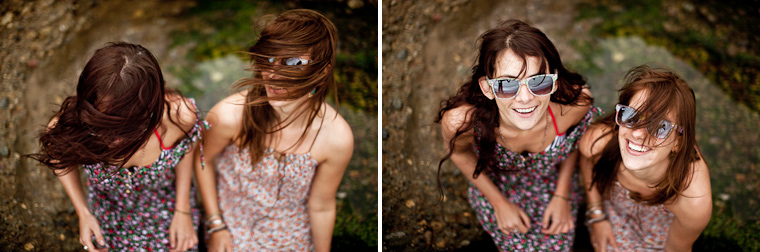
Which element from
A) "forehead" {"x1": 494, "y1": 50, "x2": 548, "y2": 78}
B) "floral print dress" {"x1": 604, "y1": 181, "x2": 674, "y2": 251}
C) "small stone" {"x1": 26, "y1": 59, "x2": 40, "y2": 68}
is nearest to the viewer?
"forehead" {"x1": 494, "y1": 50, "x2": 548, "y2": 78}

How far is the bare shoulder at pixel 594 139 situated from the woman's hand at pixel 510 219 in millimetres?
547

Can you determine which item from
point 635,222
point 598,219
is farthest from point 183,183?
point 635,222

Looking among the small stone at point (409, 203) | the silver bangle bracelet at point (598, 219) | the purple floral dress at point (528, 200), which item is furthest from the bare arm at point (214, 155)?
the silver bangle bracelet at point (598, 219)

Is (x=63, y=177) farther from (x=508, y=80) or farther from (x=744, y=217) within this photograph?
(x=744, y=217)

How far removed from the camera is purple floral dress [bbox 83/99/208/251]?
3.32 metres

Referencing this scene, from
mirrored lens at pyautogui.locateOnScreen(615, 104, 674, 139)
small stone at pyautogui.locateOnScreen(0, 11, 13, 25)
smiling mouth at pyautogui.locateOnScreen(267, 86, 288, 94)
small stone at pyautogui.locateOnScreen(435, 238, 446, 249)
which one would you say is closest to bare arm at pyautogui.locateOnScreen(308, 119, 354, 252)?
smiling mouth at pyautogui.locateOnScreen(267, 86, 288, 94)

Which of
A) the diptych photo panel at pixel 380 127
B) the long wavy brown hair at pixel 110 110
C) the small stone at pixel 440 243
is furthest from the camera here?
the small stone at pixel 440 243

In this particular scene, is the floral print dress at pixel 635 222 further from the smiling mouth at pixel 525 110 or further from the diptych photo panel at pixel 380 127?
the smiling mouth at pixel 525 110

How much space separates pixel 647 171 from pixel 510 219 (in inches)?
34.6

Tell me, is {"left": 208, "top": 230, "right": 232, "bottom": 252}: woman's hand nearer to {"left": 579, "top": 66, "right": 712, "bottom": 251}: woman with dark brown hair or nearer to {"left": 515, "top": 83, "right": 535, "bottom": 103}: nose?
{"left": 515, "top": 83, "right": 535, "bottom": 103}: nose

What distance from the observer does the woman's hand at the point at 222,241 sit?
3734 millimetres

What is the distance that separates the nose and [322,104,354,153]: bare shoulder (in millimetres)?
965

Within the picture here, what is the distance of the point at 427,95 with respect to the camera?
15.8 ft

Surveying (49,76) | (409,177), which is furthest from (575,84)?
(49,76)
